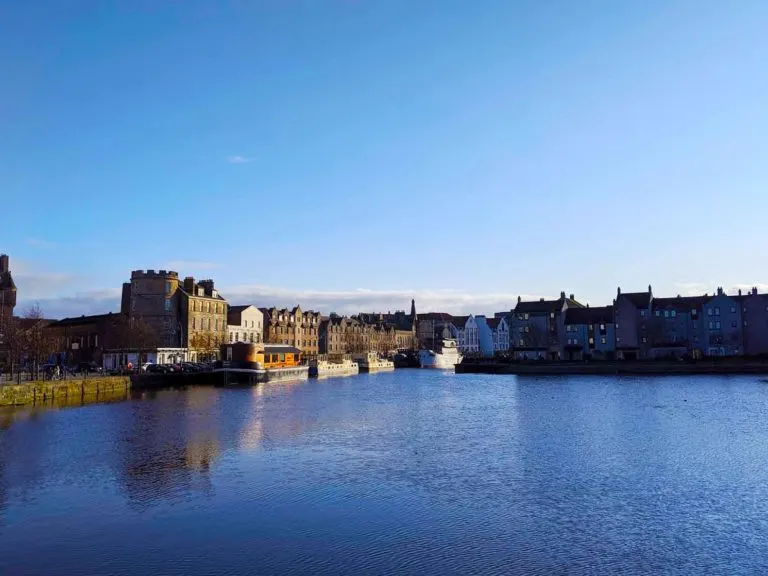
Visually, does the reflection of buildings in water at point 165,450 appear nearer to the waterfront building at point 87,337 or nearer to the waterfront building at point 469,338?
the waterfront building at point 87,337

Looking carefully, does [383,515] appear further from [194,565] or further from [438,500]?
[194,565]

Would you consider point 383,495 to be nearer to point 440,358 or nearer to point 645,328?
point 645,328

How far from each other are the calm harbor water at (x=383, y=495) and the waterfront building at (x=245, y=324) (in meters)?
73.4

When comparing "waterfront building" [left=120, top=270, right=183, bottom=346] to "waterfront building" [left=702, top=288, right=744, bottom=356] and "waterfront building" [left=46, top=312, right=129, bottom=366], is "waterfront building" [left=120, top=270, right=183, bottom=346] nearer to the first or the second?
"waterfront building" [left=46, top=312, right=129, bottom=366]

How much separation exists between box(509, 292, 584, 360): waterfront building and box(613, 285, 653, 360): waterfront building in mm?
12645

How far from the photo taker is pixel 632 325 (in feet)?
403

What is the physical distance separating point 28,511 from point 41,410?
30367mm

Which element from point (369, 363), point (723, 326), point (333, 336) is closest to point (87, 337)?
point (369, 363)

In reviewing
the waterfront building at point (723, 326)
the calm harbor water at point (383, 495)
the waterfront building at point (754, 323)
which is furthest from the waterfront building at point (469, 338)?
the calm harbor water at point (383, 495)

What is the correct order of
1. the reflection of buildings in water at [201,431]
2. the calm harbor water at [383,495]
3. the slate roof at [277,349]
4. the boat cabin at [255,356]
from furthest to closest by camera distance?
the slate roof at [277,349] → the boat cabin at [255,356] → the reflection of buildings in water at [201,431] → the calm harbor water at [383,495]

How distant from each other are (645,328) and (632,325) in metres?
3.06

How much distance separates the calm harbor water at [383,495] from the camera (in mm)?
15680

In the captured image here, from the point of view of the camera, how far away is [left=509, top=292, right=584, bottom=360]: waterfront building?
134 metres

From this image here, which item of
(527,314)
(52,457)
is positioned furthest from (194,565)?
(527,314)
